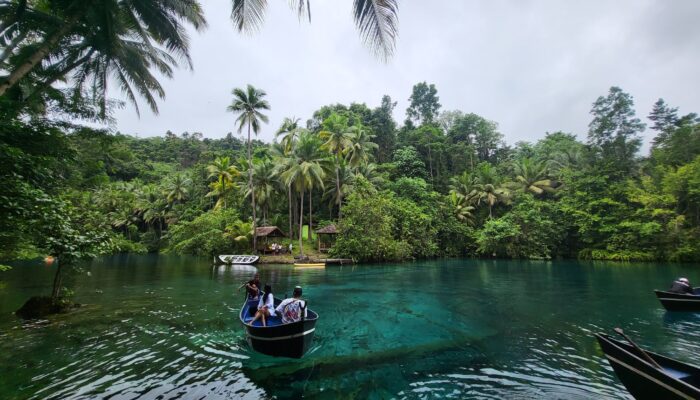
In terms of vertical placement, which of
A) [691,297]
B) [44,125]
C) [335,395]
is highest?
[44,125]

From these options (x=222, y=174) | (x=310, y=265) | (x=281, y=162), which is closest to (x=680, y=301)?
(x=310, y=265)

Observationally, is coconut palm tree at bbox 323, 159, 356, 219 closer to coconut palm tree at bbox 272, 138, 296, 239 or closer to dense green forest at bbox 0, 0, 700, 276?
dense green forest at bbox 0, 0, 700, 276

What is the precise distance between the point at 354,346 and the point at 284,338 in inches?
93.8

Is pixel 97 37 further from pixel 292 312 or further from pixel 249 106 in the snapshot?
pixel 249 106

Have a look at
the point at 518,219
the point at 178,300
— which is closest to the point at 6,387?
the point at 178,300

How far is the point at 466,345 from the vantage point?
8781 mm

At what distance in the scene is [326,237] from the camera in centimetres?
3822

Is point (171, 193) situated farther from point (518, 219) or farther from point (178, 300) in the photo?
point (518, 219)

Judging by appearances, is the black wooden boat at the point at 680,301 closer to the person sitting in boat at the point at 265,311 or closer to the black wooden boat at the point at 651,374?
the black wooden boat at the point at 651,374

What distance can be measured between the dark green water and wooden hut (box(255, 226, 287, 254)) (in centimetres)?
2020

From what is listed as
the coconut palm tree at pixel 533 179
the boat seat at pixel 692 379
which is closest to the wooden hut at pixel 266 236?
the coconut palm tree at pixel 533 179

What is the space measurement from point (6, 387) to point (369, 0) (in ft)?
32.3

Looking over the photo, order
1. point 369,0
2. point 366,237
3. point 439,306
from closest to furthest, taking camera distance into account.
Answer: point 369,0
point 439,306
point 366,237

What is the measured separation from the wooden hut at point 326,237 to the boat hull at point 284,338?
1038 inches
